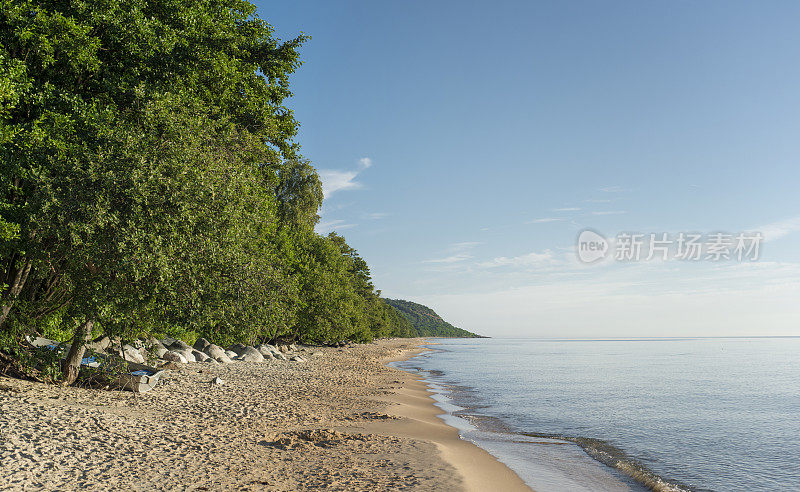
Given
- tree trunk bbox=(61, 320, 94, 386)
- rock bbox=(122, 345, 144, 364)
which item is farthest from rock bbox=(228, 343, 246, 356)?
tree trunk bbox=(61, 320, 94, 386)

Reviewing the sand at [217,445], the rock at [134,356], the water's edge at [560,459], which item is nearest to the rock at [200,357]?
the rock at [134,356]

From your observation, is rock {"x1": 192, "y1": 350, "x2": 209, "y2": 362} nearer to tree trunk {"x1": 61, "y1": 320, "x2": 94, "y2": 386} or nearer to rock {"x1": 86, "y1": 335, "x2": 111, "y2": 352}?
rock {"x1": 86, "y1": 335, "x2": 111, "y2": 352}

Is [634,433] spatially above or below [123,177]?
below

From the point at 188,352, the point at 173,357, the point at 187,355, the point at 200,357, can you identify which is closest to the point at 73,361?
the point at 173,357

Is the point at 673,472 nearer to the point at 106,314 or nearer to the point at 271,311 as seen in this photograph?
the point at 271,311

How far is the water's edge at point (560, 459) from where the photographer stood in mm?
13602

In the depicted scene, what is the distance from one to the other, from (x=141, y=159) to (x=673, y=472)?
18874 mm

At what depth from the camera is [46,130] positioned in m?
14.4

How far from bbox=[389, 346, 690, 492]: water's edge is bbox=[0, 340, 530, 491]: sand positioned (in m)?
0.93

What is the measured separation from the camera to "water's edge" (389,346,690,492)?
1360cm

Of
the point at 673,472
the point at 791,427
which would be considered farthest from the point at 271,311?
the point at 791,427

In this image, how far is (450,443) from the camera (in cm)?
1642

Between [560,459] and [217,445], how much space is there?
10.9m

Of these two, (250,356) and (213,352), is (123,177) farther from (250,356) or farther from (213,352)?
(250,356)
